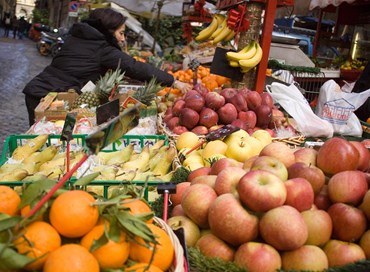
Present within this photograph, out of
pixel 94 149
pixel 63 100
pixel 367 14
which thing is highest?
pixel 367 14

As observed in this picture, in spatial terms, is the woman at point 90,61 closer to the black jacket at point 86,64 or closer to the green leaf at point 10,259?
the black jacket at point 86,64

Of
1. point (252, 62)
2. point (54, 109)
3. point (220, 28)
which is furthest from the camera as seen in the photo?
point (220, 28)

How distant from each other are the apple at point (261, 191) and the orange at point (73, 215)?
60 cm

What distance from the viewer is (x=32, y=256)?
118cm

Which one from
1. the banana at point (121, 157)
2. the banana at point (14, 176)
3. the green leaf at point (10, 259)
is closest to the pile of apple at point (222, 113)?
the banana at point (121, 157)

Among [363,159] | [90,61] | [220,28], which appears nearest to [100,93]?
[90,61]

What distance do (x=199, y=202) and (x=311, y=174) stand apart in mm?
507

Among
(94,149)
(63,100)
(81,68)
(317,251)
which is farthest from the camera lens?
(81,68)

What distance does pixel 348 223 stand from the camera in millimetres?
1612

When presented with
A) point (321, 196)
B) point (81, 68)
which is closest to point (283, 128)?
point (321, 196)

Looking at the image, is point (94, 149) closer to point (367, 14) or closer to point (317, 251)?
point (317, 251)

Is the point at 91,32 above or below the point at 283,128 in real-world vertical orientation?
above

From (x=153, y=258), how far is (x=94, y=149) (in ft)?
1.33

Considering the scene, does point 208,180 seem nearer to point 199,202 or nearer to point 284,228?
point 199,202
